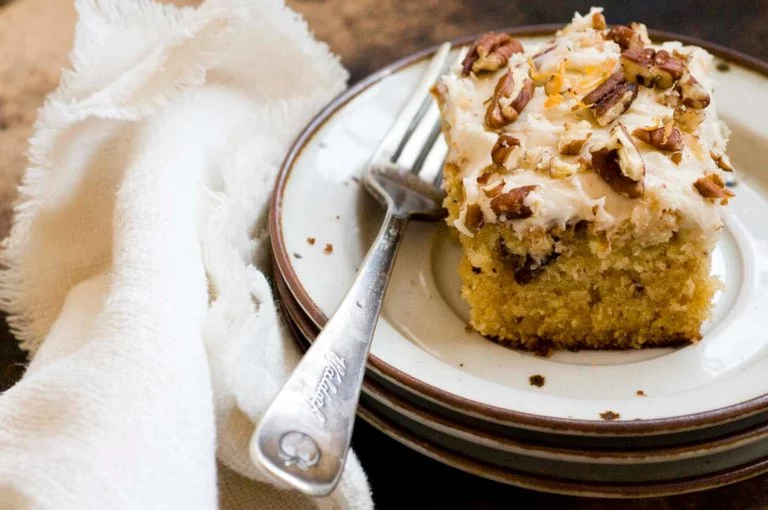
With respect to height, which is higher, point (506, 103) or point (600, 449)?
point (506, 103)

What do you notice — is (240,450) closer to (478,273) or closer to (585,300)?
(478,273)

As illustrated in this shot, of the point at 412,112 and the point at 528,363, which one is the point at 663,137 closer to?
the point at 528,363

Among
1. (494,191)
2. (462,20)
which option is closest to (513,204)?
(494,191)

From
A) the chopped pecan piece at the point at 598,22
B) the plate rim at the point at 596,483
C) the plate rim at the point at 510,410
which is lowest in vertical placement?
the plate rim at the point at 596,483

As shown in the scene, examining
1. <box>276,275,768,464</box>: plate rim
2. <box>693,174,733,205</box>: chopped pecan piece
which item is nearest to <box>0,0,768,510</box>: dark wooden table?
<box>276,275,768,464</box>: plate rim

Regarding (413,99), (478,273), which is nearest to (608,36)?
(413,99)

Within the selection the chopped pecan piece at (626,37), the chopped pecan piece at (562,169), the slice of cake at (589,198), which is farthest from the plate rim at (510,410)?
the chopped pecan piece at (626,37)

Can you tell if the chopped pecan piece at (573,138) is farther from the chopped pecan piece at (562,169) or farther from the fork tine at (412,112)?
the fork tine at (412,112)
